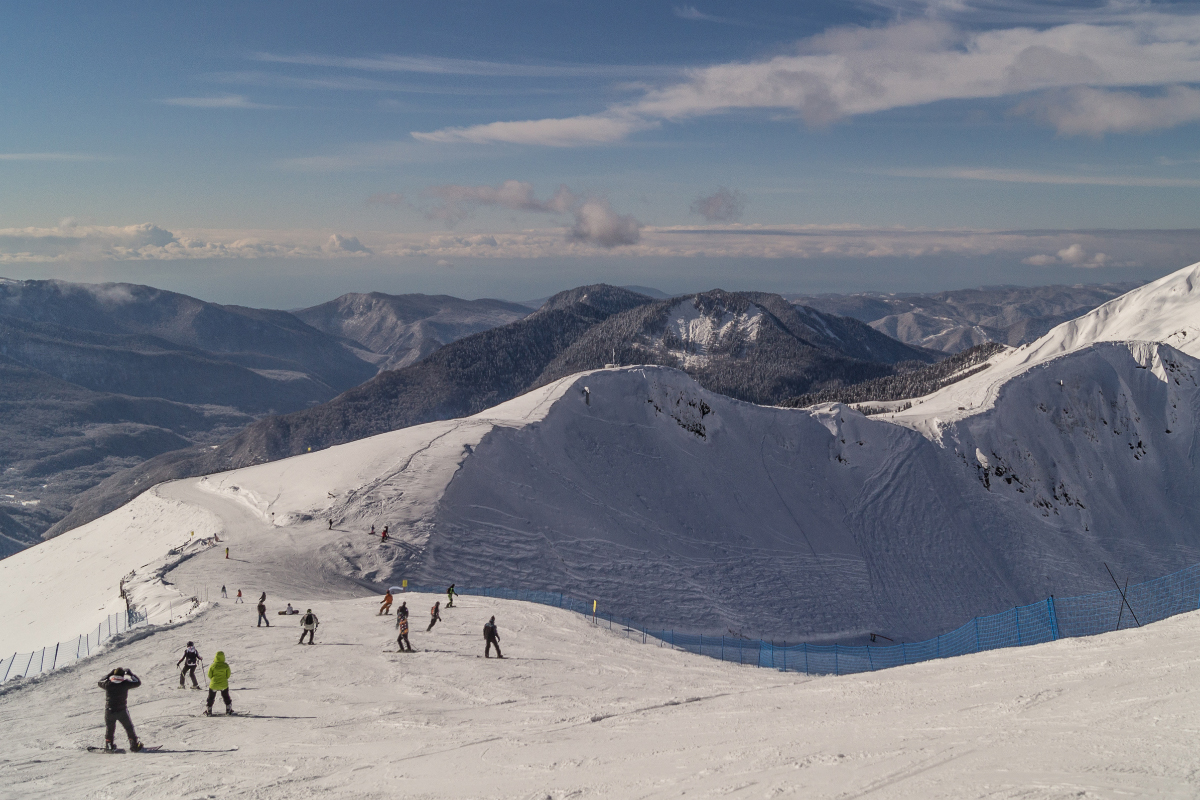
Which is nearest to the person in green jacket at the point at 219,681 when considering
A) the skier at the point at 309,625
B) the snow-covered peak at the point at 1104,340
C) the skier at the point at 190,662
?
the skier at the point at 190,662

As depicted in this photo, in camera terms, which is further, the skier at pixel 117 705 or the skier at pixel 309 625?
the skier at pixel 309 625

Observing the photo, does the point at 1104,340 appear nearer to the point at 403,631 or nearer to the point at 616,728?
the point at 403,631

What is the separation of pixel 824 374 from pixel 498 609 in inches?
7051

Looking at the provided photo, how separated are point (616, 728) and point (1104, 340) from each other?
335 feet

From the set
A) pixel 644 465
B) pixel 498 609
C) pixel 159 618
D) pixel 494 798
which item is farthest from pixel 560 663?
pixel 644 465

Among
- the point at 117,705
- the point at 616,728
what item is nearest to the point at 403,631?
the point at 117,705

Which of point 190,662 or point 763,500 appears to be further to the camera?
point 763,500

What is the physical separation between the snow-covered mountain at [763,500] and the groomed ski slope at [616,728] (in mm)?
21476

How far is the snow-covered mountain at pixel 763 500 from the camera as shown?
46844 mm

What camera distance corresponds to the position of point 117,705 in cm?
1422

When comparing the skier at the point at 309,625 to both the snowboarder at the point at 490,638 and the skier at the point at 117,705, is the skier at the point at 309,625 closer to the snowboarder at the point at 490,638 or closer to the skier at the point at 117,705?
the snowboarder at the point at 490,638

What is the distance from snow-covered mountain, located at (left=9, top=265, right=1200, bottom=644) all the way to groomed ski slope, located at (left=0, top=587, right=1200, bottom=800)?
21.5 m

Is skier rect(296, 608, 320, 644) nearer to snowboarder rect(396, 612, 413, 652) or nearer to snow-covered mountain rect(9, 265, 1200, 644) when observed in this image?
snowboarder rect(396, 612, 413, 652)

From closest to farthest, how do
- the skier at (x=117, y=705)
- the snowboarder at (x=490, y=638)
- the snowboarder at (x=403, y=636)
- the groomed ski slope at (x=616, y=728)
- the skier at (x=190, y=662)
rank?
the groomed ski slope at (x=616, y=728), the skier at (x=117, y=705), the skier at (x=190, y=662), the snowboarder at (x=490, y=638), the snowboarder at (x=403, y=636)
